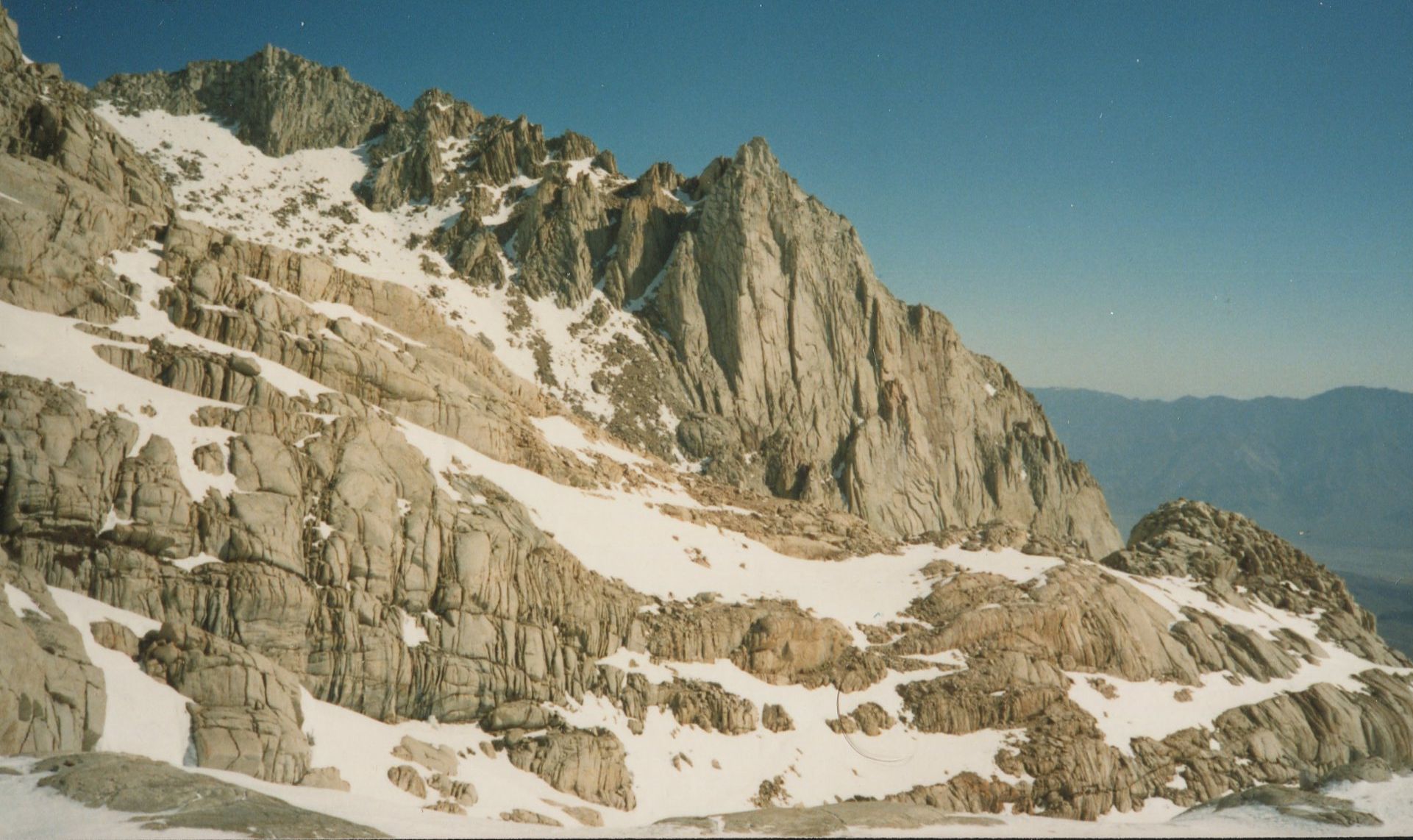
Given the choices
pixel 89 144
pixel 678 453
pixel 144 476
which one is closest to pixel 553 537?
pixel 144 476

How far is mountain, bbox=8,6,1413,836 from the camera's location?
2983 centimetres

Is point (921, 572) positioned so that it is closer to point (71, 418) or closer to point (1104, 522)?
point (71, 418)

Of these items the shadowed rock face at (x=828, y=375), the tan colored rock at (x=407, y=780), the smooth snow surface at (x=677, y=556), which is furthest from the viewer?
the shadowed rock face at (x=828, y=375)

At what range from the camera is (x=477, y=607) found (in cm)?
4062

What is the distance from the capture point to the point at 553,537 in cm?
4759

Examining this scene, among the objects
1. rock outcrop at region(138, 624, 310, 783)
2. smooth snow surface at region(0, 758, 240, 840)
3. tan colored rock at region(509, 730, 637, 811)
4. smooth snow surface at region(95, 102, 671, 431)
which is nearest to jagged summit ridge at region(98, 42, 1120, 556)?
smooth snow surface at region(95, 102, 671, 431)

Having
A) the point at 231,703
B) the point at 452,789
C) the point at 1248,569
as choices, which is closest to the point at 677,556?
the point at 452,789


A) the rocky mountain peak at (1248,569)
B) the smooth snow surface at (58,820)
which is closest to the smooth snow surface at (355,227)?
the rocky mountain peak at (1248,569)

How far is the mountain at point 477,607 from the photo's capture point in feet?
97.9

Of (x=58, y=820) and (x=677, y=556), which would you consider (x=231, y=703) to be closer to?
(x=58, y=820)

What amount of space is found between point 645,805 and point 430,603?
12.4 metres

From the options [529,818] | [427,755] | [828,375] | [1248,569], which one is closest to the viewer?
[529,818]

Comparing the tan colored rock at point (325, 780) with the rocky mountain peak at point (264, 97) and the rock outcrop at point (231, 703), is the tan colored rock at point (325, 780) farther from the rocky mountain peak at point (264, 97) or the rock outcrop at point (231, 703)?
the rocky mountain peak at point (264, 97)

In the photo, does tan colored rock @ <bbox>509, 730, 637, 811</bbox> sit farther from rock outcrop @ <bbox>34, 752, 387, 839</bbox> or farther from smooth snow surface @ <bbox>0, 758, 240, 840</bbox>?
smooth snow surface @ <bbox>0, 758, 240, 840</bbox>
